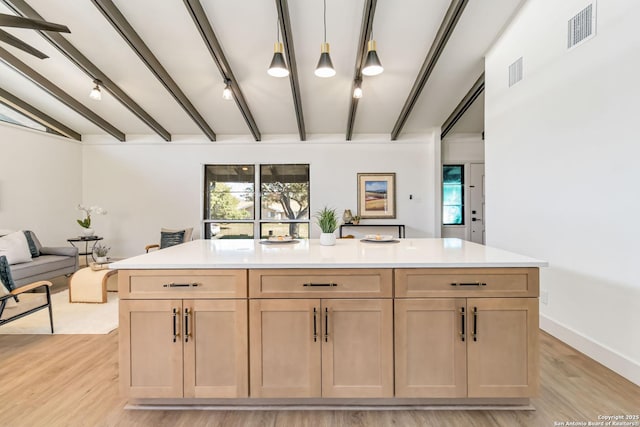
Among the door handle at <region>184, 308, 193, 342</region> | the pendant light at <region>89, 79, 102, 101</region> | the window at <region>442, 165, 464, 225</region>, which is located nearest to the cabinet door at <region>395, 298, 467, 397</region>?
the door handle at <region>184, 308, 193, 342</region>

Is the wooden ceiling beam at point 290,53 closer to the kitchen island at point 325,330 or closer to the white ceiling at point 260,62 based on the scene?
the white ceiling at point 260,62

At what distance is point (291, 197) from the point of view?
685cm

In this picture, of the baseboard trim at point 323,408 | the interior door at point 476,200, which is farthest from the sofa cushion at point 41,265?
the interior door at point 476,200

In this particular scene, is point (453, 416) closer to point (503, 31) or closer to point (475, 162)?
point (503, 31)

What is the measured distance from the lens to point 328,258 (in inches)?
72.6

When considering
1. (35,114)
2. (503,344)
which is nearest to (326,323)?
(503,344)

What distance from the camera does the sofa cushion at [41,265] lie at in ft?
12.7

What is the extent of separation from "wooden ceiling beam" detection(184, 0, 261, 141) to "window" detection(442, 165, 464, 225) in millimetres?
4384

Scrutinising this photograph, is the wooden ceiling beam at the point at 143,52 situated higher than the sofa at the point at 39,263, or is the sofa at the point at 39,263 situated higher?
the wooden ceiling beam at the point at 143,52

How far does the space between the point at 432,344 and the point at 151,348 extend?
5.16 feet

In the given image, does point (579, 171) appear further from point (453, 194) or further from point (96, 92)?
point (96, 92)

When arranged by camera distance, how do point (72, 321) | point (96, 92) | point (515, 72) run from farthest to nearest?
point (96, 92)
point (515, 72)
point (72, 321)

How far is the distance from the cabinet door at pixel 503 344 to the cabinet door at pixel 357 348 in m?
0.46

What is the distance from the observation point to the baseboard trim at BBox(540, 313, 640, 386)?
2076mm
